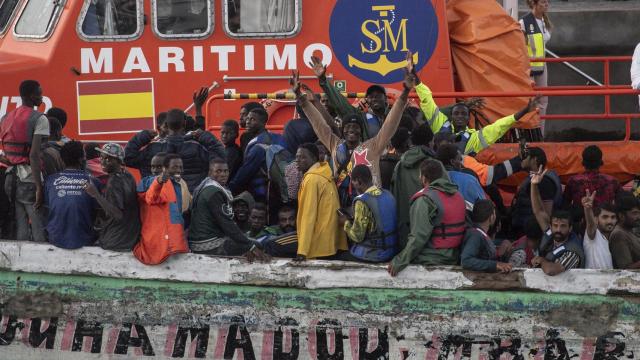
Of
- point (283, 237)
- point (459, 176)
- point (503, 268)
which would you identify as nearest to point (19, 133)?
point (283, 237)

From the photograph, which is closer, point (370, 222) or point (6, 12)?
point (370, 222)

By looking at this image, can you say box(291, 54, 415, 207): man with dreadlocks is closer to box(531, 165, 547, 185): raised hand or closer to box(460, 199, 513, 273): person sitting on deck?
box(460, 199, 513, 273): person sitting on deck

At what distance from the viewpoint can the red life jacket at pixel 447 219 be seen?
27.1 ft

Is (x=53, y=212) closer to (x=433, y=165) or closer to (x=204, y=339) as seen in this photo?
(x=204, y=339)

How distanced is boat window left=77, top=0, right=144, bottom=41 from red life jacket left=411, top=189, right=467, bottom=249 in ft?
11.5

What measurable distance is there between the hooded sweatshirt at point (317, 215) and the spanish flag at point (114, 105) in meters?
2.43

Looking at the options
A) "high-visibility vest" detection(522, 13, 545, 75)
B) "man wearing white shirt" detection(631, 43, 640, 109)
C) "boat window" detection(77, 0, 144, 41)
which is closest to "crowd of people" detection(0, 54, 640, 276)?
"boat window" detection(77, 0, 144, 41)

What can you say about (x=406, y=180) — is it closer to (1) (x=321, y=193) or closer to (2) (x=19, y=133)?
(1) (x=321, y=193)

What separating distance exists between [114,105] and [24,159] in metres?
1.50

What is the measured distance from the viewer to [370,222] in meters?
8.41

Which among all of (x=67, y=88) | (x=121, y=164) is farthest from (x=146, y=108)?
(x=121, y=164)

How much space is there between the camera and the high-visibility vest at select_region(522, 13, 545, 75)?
1233cm

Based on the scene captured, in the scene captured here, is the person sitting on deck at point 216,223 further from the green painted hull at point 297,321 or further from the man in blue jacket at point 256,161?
the man in blue jacket at point 256,161

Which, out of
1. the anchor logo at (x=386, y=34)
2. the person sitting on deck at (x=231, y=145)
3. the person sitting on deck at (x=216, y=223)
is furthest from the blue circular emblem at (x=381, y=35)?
the person sitting on deck at (x=216, y=223)
